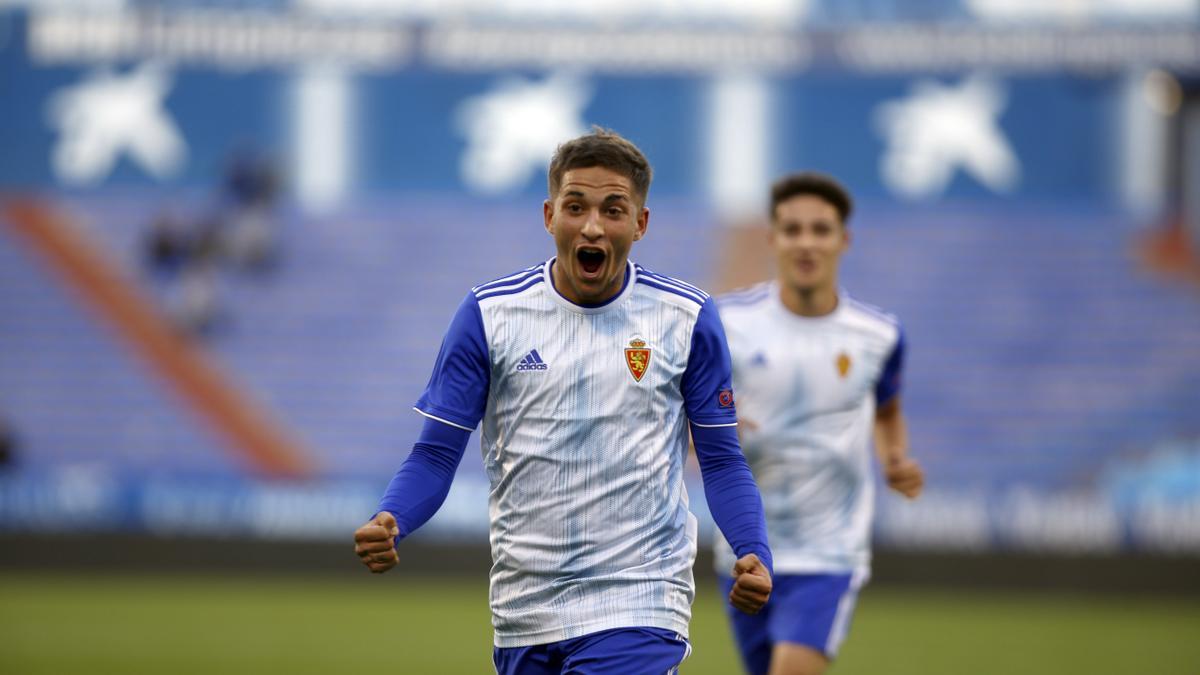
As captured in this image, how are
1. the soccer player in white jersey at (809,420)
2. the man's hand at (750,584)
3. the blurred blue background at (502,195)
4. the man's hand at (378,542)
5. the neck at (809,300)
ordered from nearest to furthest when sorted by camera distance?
the man's hand at (378,542), the man's hand at (750,584), the soccer player in white jersey at (809,420), the neck at (809,300), the blurred blue background at (502,195)

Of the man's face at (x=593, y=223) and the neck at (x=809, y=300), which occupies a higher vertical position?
the neck at (x=809, y=300)

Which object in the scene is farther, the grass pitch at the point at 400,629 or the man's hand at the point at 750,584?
the grass pitch at the point at 400,629

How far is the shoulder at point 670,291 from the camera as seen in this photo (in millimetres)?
4090

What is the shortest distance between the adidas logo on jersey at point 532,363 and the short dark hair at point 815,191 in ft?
7.65

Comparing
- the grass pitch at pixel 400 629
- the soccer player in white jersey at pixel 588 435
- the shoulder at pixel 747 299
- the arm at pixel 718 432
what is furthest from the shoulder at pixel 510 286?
the grass pitch at pixel 400 629

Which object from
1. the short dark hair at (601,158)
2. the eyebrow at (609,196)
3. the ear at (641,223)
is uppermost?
the short dark hair at (601,158)

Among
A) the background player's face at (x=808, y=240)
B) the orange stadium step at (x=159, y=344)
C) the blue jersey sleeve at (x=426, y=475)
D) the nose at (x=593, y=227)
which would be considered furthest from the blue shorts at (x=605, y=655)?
the orange stadium step at (x=159, y=344)

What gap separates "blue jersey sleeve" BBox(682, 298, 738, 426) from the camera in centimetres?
405

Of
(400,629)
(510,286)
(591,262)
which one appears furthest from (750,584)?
(400,629)

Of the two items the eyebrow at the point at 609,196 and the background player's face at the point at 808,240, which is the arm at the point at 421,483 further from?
the background player's face at the point at 808,240

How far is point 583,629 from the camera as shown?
153 inches

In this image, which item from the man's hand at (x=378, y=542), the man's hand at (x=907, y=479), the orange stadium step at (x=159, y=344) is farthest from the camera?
the orange stadium step at (x=159, y=344)

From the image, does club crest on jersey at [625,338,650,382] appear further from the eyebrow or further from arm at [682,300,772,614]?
the eyebrow

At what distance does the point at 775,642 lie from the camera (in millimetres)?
5664
